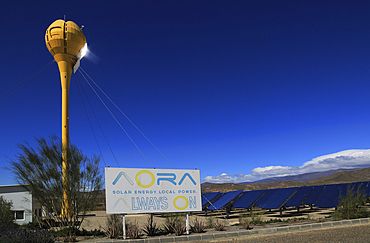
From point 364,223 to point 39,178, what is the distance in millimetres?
14704

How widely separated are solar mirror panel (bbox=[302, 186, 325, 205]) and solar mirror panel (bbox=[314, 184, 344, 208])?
0.27 metres

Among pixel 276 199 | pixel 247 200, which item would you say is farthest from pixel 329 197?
pixel 247 200

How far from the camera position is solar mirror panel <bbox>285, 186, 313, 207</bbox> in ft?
55.0

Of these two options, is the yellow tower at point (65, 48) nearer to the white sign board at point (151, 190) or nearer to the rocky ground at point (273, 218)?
the rocky ground at point (273, 218)

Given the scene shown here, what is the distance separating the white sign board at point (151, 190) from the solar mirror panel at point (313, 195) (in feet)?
32.0

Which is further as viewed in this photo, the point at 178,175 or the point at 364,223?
the point at 364,223

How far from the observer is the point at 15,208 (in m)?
21.0

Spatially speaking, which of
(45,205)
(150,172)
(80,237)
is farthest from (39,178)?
(150,172)

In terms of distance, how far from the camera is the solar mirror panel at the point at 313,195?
55.8 feet

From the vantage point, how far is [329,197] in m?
16.4

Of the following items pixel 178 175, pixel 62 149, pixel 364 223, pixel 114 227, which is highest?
pixel 62 149

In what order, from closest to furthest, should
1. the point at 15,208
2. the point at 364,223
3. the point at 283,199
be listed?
the point at 364,223 → the point at 283,199 → the point at 15,208

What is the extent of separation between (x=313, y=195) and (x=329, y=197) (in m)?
1.57

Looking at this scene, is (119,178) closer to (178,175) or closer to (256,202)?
(178,175)
